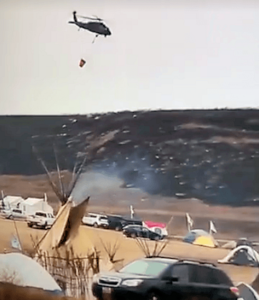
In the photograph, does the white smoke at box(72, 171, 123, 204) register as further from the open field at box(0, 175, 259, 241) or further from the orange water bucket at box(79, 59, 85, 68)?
the orange water bucket at box(79, 59, 85, 68)

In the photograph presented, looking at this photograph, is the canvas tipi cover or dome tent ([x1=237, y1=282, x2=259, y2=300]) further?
the canvas tipi cover

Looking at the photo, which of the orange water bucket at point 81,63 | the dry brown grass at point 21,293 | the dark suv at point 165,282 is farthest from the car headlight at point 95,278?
the orange water bucket at point 81,63

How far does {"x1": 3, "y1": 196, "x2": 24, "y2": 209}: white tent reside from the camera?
1.60 metres

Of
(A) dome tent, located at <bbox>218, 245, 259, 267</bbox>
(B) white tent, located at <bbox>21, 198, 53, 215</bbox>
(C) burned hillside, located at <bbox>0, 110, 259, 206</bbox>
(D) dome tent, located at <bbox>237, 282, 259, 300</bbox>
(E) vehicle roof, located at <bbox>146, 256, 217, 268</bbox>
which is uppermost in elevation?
(C) burned hillside, located at <bbox>0, 110, 259, 206</bbox>

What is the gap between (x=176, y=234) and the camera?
1.47 meters

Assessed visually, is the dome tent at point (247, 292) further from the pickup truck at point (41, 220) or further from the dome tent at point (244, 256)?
the pickup truck at point (41, 220)

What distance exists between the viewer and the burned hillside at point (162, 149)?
146 centimetres

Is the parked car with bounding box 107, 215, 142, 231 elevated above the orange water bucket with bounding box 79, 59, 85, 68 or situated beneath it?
situated beneath

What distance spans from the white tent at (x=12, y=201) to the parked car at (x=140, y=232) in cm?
37

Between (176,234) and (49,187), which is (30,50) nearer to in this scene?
(49,187)

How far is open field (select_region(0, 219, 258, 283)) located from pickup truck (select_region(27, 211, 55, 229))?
0.06 feet

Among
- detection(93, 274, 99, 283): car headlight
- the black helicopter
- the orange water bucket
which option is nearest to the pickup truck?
detection(93, 274, 99, 283): car headlight

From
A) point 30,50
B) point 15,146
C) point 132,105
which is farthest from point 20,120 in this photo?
point 132,105

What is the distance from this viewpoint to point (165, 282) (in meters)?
1.47
